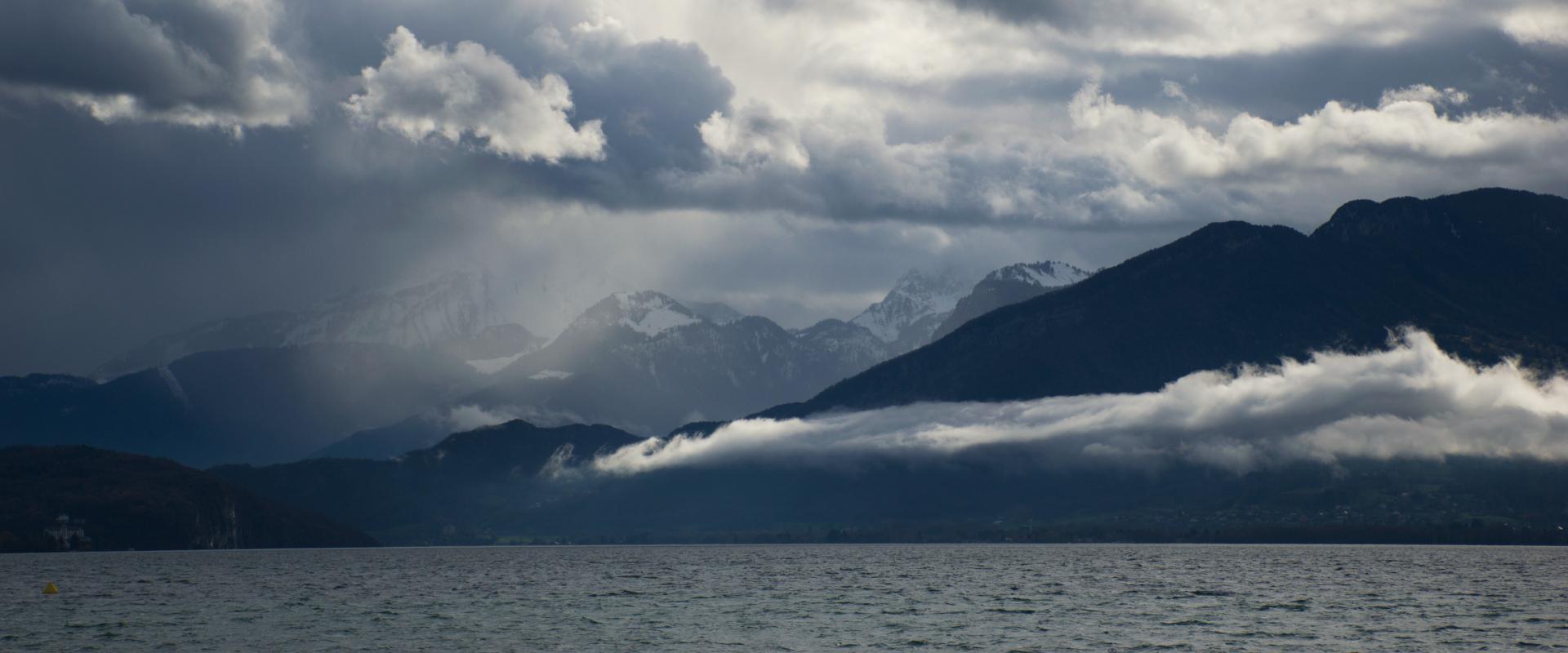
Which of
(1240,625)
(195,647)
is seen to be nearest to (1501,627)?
(1240,625)

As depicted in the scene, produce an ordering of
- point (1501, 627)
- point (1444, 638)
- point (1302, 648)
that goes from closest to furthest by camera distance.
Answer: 1. point (1302, 648)
2. point (1444, 638)
3. point (1501, 627)

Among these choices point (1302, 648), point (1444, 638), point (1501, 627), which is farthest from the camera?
point (1501, 627)

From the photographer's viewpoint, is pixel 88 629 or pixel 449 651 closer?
pixel 449 651

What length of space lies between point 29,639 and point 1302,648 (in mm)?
150810

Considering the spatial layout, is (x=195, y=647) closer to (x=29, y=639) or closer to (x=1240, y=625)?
(x=29, y=639)

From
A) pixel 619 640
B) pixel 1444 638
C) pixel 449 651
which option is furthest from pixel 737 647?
pixel 1444 638

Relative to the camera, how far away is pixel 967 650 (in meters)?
171

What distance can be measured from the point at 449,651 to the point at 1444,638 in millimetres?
118262

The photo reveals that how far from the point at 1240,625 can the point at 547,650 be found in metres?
91.3

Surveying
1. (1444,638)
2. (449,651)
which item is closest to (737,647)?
(449,651)

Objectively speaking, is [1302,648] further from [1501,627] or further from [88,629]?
[88,629]

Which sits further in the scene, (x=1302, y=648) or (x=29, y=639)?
(x=29, y=639)

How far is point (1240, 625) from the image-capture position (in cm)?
19762

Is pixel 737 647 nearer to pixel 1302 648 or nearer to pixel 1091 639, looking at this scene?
pixel 1091 639
